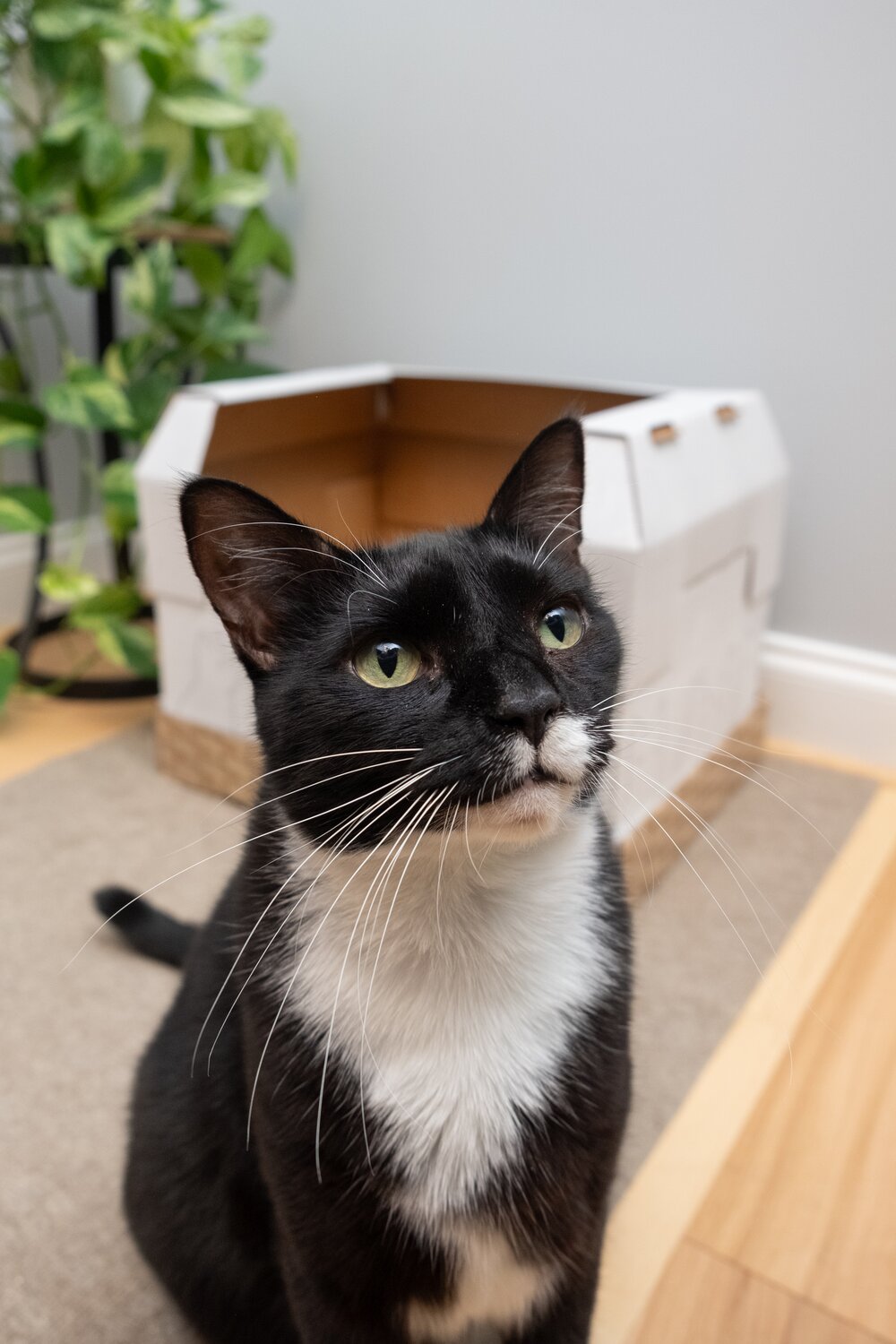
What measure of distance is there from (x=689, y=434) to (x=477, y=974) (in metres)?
0.85

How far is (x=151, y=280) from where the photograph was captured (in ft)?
4.86

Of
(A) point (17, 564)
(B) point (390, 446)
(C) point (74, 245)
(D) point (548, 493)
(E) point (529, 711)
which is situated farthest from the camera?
(A) point (17, 564)

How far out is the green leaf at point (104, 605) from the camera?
1594 mm

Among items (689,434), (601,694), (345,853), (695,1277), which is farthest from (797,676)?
(345,853)

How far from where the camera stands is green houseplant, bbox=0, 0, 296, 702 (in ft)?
4.83

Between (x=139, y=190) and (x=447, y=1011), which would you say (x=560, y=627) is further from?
(x=139, y=190)

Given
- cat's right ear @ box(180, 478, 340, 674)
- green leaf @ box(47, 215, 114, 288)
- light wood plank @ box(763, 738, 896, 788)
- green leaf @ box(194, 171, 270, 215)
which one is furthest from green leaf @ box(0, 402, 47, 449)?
light wood plank @ box(763, 738, 896, 788)

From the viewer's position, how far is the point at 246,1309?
70 centimetres

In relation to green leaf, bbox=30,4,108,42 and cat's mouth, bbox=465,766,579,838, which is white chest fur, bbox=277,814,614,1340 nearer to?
cat's mouth, bbox=465,766,579,838

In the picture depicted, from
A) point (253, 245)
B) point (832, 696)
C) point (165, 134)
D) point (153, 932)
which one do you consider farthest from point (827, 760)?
point (165, 134)

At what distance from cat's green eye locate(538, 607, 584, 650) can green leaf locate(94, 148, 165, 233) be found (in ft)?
4.07

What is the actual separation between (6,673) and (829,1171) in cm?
131

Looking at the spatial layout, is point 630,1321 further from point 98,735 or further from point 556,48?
point 556,48

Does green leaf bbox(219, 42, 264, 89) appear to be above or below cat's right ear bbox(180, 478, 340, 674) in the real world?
above
